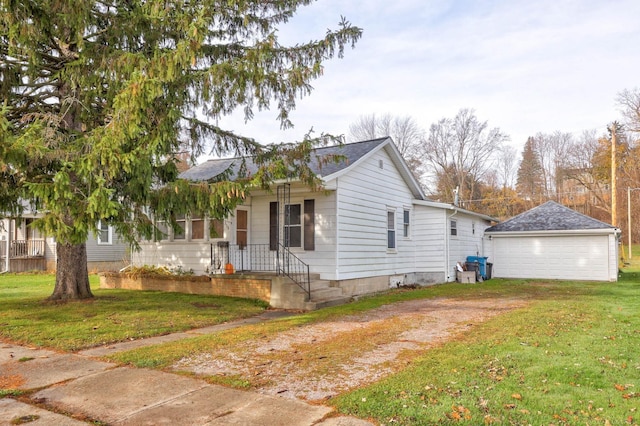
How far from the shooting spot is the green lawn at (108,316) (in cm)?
761

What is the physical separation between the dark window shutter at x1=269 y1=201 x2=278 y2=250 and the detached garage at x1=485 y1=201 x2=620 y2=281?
486 inches

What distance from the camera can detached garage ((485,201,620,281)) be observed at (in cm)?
1883

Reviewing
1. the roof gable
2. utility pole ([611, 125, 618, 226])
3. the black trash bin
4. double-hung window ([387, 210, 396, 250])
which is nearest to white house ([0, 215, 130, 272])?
the roof gable

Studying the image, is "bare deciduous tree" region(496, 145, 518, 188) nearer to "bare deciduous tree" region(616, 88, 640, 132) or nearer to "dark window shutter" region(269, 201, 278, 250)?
"bare deciduous tree" region(616, 88, 640, 132)

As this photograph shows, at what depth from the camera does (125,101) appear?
729 cm

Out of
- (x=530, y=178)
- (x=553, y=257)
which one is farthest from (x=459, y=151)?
(x=553, y=257)

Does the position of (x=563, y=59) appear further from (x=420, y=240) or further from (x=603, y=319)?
(x=603, y=319)

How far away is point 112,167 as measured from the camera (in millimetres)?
7164

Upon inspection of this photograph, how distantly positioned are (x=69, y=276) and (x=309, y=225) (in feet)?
20.8

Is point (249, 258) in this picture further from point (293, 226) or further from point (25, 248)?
point (25, 248)

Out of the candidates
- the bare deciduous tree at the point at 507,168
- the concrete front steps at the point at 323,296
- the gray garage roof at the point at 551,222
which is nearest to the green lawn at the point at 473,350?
the concrete front steps at the point at 323,296

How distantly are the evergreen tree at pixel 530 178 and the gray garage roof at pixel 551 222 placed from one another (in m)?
22.2

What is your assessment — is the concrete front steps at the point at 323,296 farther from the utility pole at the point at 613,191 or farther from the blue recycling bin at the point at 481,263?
the utility pole at the point at 613,191

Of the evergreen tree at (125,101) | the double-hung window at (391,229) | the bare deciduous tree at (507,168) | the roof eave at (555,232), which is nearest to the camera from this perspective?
the evergreen tree at (125,101)
